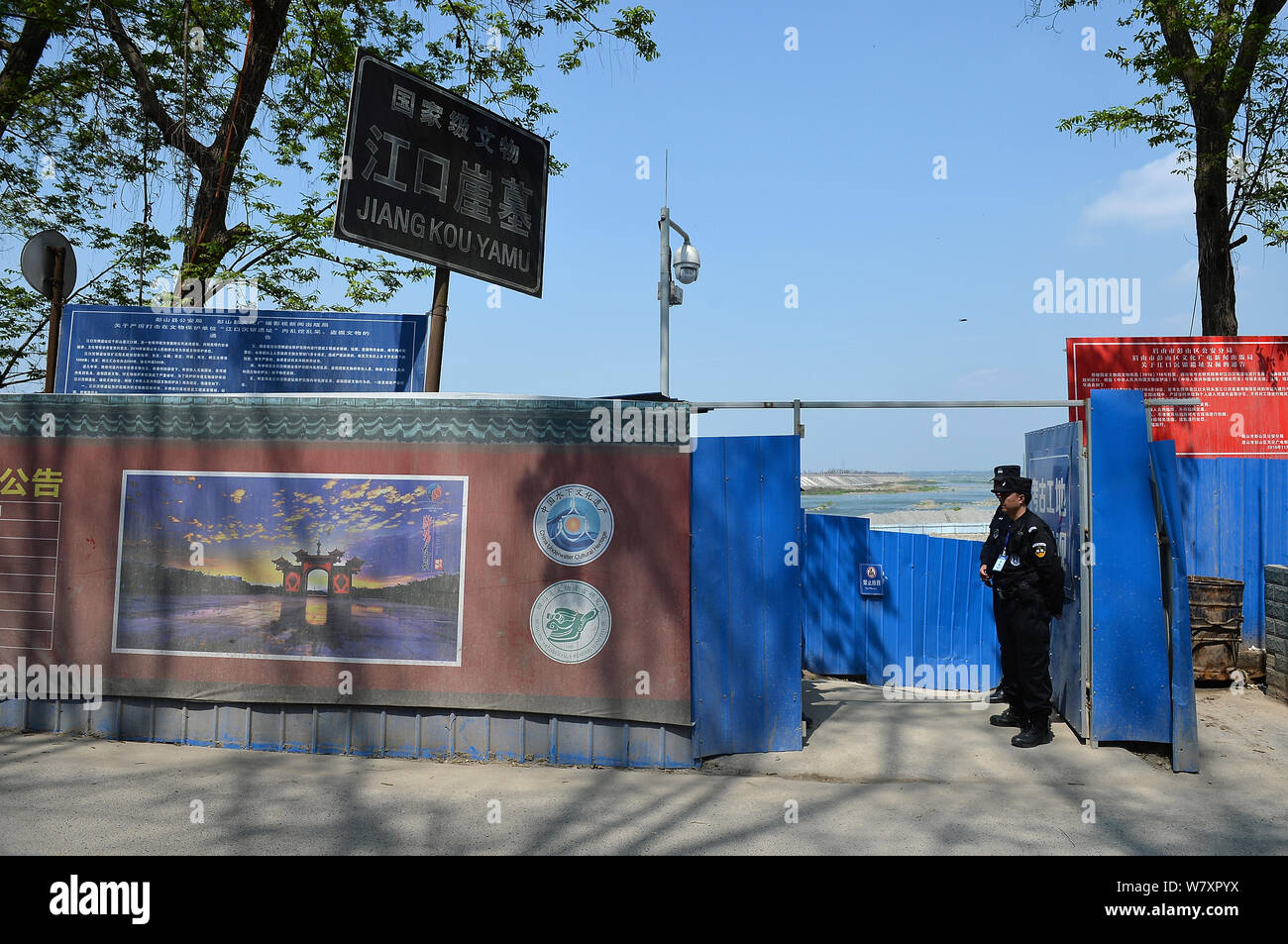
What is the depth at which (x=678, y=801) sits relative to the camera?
5.18 meters

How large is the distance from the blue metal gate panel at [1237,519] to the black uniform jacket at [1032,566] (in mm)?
3553

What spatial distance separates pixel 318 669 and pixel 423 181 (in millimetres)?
4010

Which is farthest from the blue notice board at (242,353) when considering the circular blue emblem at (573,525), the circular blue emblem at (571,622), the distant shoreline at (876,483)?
the distant shoreline at (876,483)

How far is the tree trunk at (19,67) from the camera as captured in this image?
1342 centimetres

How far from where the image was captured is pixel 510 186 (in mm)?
7535

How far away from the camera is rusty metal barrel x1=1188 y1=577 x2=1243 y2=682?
27.3ft

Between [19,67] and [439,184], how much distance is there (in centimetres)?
1164

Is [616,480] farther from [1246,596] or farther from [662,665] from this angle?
[1246,596]

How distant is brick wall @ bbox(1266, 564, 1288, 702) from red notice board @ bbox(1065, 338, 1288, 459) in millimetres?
2382

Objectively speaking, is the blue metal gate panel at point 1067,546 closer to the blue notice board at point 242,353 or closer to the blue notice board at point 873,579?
the blue notice board at point 873,579

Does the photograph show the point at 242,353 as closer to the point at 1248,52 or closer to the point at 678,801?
the point at 678,801

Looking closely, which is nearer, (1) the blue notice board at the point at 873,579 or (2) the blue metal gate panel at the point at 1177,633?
(2) the blue metal gate panel at the point at 1177,633

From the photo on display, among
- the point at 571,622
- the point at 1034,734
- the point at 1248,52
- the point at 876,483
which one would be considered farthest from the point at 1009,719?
the point at 876,483

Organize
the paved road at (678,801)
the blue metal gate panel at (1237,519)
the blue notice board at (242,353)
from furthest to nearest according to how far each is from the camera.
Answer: the blue metal gate panel at (1237,519)
the blue notice board at (242,353)
the paved road at (678,801)
